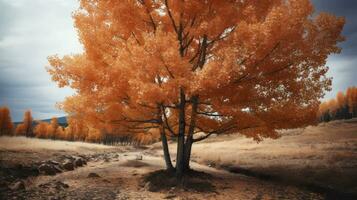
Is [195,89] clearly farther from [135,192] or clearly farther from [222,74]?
[135,192]

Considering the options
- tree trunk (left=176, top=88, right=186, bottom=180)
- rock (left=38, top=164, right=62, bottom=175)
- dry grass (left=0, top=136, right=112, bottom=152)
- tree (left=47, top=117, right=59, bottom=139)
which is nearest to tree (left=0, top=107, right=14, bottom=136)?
tree (left=47, top=117, right=59, bottom=139)

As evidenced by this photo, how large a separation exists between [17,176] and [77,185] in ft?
8.96

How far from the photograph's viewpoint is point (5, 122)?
66.4 meters

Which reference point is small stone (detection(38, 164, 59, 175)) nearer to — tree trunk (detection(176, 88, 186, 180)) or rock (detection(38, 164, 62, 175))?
rock (detection(38, 164, 62, 175))

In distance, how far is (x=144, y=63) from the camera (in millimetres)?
7980

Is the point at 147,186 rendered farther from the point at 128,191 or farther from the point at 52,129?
the point at 52,129

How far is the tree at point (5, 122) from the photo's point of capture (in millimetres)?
65375

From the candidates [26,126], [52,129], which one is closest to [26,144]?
[26,126]

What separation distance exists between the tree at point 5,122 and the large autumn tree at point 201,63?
6716cm

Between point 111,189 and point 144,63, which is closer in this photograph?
point 144,63

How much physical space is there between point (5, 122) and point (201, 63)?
70.8 metres

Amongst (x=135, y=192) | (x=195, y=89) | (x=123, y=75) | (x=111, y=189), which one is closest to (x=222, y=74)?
(x=195, y=89)

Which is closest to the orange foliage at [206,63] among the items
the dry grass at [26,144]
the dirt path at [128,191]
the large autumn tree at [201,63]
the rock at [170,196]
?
the large autumn tree at [201,63]

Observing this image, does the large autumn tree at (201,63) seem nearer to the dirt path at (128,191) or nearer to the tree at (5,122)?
the dirt path at (128,191)
